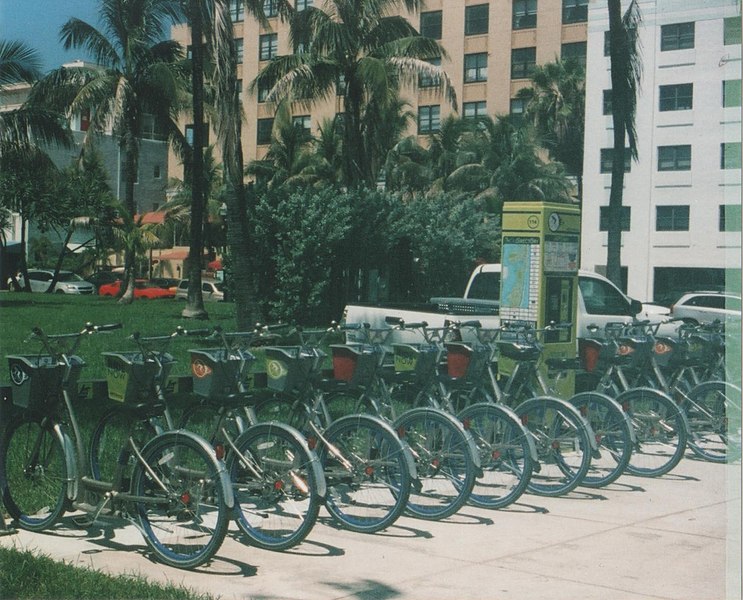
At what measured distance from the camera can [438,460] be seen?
646cm

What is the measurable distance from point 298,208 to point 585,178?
2.17m

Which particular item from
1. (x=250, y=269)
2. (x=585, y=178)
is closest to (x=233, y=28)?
(x=250, y=269)

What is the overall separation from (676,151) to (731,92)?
134 centimetres

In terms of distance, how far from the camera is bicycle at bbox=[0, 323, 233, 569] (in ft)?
17.3

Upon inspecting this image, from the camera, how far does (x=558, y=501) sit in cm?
716

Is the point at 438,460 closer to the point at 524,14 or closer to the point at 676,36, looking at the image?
the point at 676,36

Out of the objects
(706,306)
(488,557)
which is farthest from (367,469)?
(706,306)

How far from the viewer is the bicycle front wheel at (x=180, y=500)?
5.21m

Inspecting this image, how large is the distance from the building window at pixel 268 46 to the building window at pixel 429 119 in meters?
1.07

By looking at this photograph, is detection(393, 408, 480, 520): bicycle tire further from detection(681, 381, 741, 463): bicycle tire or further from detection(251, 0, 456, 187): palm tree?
detection(681, 381, 741, 463): bicycle tire

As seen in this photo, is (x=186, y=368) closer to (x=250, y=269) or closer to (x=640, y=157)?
(x=250, y=269)

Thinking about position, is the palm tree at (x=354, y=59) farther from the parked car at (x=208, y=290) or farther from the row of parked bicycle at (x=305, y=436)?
the row of parked bicycle at (x=305, y=436)

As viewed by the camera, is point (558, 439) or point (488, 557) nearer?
point (488, 557)

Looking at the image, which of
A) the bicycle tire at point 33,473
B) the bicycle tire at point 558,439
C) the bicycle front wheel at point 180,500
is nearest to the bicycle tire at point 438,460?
the bicycle tire at point 558,439
